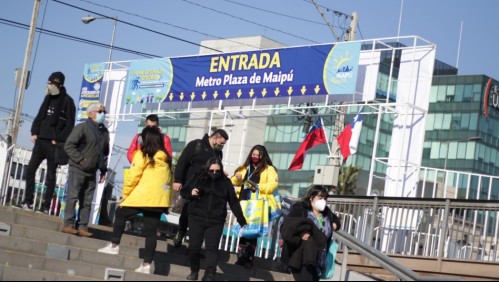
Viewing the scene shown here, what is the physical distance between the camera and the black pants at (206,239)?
12.5 meters

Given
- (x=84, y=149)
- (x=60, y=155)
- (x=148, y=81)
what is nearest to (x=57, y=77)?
(x=60, y=155)

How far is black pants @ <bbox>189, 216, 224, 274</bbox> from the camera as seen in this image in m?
12.5

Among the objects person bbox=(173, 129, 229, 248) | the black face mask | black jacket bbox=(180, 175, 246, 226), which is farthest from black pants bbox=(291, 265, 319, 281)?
person bbox=(173, 129, 229, 248)

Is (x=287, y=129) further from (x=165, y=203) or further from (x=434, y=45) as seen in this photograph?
(x=165, y=203)

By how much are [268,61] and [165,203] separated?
11.3 m

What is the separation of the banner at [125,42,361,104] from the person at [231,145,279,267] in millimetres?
7325

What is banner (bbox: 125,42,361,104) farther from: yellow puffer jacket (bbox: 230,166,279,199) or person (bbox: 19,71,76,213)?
person (bbox: 19,71,76,213)

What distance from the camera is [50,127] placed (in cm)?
1548

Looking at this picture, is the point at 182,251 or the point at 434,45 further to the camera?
the point at 434,45

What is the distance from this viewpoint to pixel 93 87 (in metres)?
29.2

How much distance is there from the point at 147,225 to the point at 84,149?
189cm

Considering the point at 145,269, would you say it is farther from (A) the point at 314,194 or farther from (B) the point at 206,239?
(A) the point at 314,194

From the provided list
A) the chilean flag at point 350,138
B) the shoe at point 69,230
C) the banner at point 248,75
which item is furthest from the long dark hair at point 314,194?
the chilean flag at point 350,138

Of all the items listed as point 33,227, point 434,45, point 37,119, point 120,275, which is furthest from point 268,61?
point 120,275
